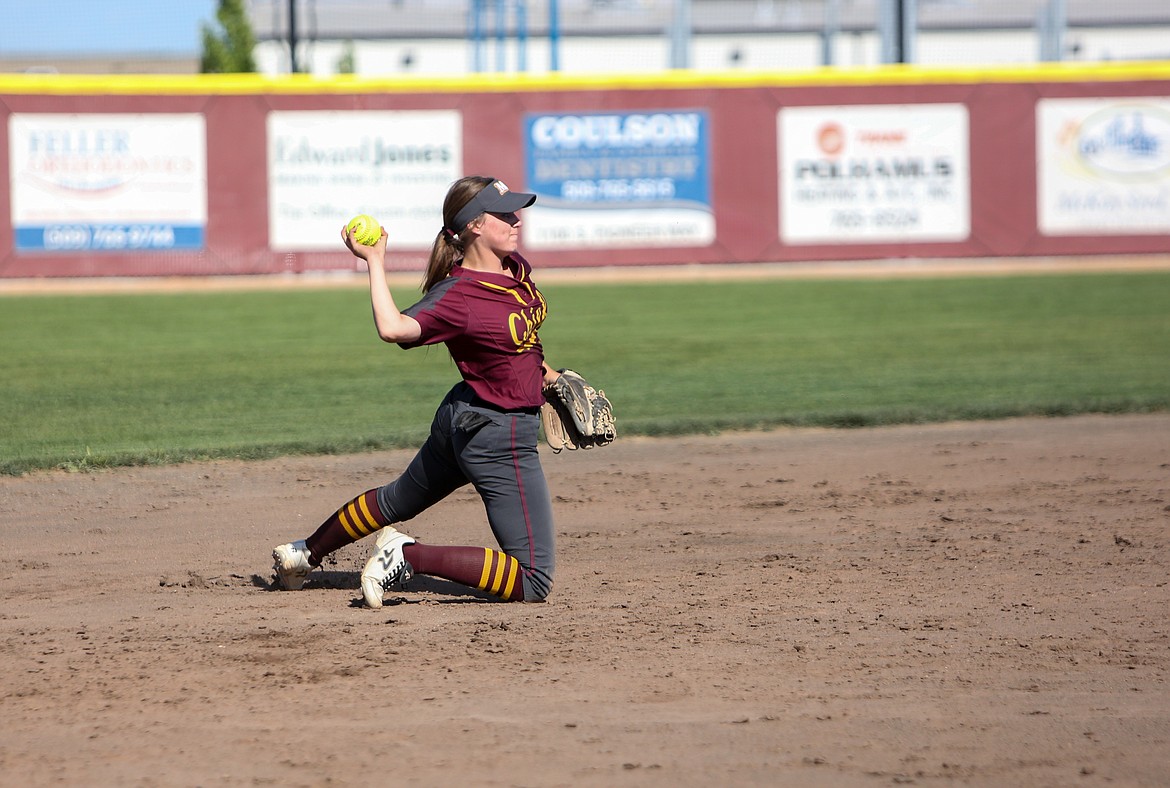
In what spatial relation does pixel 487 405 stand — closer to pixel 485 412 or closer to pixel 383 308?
pixel 485 412

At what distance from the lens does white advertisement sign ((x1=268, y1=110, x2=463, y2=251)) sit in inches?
723

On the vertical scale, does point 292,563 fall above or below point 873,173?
below

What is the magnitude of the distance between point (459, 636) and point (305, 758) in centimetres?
111

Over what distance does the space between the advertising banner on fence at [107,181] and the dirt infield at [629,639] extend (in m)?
11.9

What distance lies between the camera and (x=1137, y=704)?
3.58 m

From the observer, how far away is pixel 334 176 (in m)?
18.4

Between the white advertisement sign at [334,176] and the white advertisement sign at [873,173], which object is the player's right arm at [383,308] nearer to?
the white advertisement sign at [334,176]

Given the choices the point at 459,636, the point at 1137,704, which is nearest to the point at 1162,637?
the point at 1137,704

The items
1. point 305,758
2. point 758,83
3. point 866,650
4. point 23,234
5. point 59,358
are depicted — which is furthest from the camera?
point 758,83

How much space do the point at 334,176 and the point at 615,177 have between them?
3.90m

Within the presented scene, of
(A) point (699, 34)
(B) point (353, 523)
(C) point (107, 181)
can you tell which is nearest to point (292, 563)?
(B) point (353, 523)

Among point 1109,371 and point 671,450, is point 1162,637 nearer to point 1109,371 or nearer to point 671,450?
point 671,450

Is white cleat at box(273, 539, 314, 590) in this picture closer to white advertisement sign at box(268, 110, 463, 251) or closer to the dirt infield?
the dirt infield

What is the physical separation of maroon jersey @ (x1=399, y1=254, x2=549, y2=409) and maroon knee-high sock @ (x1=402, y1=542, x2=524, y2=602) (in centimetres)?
53
